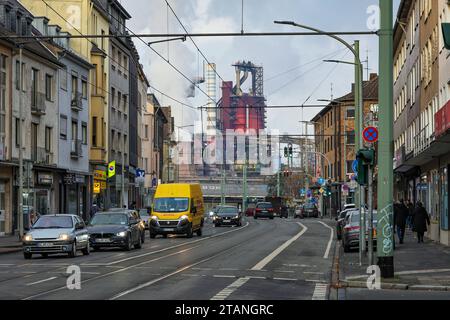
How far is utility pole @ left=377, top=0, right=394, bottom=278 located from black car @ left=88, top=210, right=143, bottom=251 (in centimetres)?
1441

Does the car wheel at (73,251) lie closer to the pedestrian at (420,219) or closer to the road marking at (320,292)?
the road marking at (320,292)

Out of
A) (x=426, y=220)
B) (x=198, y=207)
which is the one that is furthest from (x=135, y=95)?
(x=426, y=220)

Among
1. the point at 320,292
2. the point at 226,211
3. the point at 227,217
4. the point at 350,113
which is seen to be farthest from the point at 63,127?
the point at 350,113

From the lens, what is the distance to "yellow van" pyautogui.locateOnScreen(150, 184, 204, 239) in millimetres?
43250

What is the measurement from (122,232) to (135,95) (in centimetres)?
5083

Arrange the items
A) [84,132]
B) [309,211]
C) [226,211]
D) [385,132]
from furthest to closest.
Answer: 1. [309,211]
2. [226,211]
3. [84,132]
4. [385,132]

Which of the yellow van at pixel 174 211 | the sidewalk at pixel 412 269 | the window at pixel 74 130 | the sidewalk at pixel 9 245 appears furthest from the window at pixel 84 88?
the sidewalk at pixel 412 269

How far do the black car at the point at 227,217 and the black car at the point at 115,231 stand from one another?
98.1 feet

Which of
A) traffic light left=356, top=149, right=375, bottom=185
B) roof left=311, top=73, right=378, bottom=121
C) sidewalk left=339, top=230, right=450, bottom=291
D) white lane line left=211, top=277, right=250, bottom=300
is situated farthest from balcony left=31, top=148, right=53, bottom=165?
roof left=311, top=73, right=378, bottom=121

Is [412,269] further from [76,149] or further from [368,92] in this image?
[368,92]

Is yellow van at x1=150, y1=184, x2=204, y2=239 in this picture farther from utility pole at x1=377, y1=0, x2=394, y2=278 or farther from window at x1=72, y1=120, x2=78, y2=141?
utility pole at x1=377, y1=0, x2=394, y2=278

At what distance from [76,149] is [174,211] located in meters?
15.9

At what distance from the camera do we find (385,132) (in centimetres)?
1955

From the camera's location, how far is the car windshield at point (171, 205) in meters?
43.7
